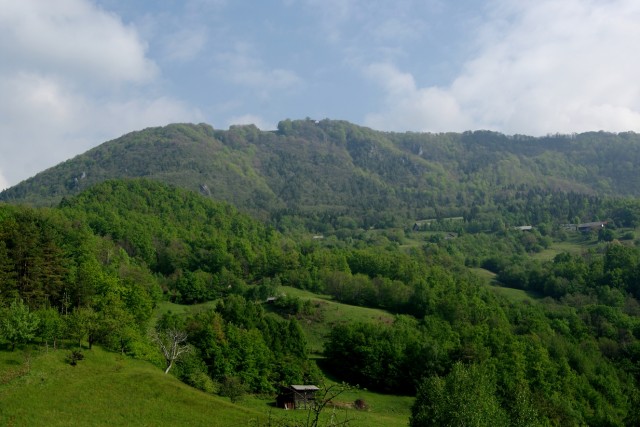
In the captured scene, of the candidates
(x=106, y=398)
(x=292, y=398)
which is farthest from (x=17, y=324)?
(x=292, y=398)

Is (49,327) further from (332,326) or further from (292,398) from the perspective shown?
(332,326)

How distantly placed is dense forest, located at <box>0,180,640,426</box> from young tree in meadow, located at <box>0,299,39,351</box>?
15 cm

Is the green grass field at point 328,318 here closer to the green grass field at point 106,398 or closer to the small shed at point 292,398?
the small shed at point 292,398

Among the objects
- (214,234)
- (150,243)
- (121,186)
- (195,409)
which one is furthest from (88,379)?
(121,186)

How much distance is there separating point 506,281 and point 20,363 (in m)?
158

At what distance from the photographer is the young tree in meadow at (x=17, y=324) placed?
190ft

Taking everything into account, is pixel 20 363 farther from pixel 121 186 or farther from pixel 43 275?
pixel 121 186

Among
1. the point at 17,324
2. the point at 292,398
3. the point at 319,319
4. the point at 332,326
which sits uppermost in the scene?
the point at 17,324

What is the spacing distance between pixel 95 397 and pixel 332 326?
57.6m

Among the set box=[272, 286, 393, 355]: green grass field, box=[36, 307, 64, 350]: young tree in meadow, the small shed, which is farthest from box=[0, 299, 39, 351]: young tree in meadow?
box=[272, 286, 393, 355]: green grass field

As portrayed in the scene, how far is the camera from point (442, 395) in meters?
52.3

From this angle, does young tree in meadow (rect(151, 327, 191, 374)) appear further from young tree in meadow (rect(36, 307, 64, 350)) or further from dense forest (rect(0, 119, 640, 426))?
young tree in meadow (rect(36, 307, 64, 350))

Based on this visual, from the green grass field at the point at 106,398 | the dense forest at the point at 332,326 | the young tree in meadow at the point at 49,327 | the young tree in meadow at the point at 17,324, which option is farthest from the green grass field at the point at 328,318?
the young tree in meadow at the point at 17,324

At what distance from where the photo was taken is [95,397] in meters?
52.5
